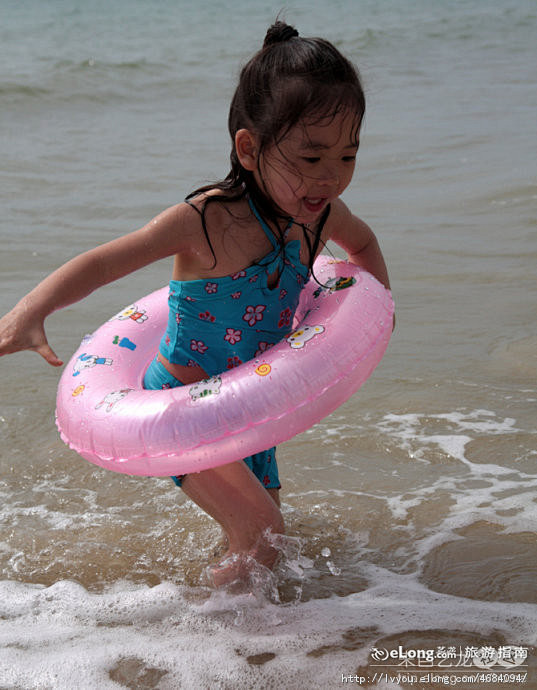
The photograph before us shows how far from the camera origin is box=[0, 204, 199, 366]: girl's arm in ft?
7.96

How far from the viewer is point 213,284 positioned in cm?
272

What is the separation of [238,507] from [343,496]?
80 cm

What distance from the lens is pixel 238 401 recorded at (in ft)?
8.00

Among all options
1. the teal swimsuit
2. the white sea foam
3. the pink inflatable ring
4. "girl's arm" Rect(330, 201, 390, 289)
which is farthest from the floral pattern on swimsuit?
the white sea foam

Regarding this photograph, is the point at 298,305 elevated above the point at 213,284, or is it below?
below

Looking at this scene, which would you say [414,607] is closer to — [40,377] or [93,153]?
[40,377]

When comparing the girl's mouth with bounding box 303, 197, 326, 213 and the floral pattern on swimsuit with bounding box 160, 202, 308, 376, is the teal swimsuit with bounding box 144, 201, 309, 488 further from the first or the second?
the girl's mouth with bounding box 303, 197, 326, 213

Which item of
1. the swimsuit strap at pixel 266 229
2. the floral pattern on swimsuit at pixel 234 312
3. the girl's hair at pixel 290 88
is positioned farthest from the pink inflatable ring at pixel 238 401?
the girl's hair at pixel 290 88

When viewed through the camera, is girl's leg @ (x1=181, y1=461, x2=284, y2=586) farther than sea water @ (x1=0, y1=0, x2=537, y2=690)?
Yes

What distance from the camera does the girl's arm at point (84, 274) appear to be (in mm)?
2426

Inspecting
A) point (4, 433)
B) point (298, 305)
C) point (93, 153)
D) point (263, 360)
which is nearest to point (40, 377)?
point (4, 433)

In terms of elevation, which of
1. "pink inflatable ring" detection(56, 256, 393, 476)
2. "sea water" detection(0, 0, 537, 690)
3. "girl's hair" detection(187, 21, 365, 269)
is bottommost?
"sea water" detection(0, 0, 537, 690)

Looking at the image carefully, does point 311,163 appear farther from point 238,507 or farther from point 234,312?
point 238,507

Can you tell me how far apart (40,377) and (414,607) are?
2.47 m
